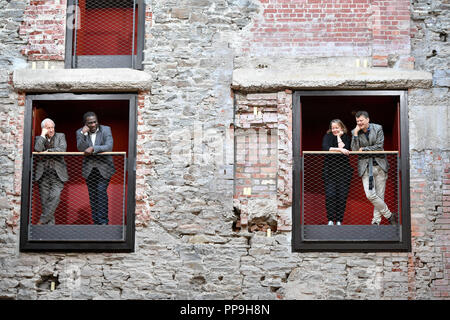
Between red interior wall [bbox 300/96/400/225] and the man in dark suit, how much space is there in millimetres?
2646

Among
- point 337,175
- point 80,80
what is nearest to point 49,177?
point 80,80

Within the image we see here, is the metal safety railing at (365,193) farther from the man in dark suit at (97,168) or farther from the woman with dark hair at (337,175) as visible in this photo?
the man in dark suit at (97,168)

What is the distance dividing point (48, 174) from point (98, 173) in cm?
66

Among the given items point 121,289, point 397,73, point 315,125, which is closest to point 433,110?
point 397,73

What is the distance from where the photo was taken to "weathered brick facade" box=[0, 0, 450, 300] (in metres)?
6.29

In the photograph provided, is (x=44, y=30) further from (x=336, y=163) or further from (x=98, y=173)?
(x=336, y=163)

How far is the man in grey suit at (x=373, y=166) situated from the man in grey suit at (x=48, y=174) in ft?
12.4

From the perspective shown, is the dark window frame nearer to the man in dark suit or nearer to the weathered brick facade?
the weathered brick facade

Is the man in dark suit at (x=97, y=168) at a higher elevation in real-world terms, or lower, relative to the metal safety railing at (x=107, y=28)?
lower

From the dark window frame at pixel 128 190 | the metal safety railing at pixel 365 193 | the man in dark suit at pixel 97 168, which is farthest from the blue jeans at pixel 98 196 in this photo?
the metal safety railing at pixel 365 193

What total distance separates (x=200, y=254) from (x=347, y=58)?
3118mm

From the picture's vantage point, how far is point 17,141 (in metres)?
6.69

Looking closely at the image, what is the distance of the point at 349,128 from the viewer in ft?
25.8

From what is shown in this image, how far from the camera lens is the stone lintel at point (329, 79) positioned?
6531mm
